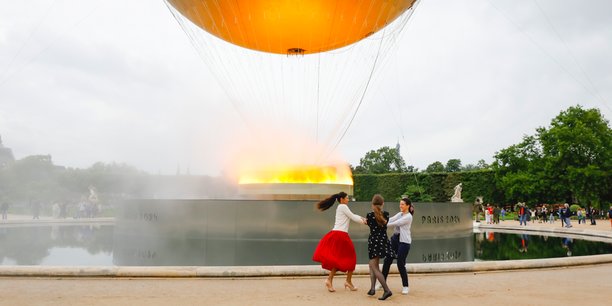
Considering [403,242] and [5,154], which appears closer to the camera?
[403,242]

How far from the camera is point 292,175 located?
54.9 ft

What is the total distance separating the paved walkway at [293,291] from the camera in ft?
19.8

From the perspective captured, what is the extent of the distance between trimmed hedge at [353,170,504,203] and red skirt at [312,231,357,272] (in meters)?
42.7

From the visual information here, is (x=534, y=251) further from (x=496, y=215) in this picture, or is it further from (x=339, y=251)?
(x=496, y=215)

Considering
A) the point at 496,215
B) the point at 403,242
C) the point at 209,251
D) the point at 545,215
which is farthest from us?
the point at 545,215

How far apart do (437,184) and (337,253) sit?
44.7 meters

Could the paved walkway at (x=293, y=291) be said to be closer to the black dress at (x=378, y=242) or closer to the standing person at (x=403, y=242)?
the standing person at (x=403, y=242)

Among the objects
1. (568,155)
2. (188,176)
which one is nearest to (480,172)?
(568,155)

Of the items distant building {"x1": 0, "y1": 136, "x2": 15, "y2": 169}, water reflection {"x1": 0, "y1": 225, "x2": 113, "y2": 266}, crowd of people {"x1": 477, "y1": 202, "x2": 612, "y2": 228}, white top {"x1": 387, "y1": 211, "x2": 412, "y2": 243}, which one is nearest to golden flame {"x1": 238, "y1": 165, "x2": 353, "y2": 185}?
water reflection {"x1": 0, "y1": 225, "x2": 113, "y2": 266}

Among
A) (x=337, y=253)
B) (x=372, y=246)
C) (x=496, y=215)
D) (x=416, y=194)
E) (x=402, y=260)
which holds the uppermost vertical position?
(x=416, y=194)

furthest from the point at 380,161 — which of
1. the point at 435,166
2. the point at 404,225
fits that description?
the point at 404,225

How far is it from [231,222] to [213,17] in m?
6.92

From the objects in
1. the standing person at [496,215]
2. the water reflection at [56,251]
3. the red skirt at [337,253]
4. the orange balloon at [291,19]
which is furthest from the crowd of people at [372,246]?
the standing person at [496,215]

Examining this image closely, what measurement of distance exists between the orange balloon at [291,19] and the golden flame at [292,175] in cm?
474
